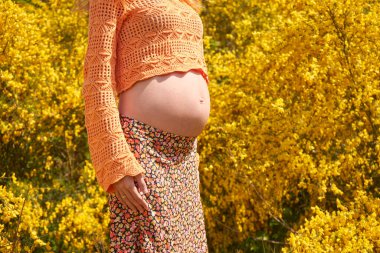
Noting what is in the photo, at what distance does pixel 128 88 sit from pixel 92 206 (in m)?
1.93

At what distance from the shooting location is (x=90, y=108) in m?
2.36

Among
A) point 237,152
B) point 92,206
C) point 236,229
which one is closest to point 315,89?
point 237,152

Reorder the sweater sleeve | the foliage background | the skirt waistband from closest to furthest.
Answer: the sweater sleeve → the skirt waistband → the foliage background

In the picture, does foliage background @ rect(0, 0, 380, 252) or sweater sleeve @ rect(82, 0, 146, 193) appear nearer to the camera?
sweater sleeve @ rect(82, 0, 146, 193)

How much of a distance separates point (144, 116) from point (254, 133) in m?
1.85

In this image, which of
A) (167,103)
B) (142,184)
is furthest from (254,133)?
(142,184)

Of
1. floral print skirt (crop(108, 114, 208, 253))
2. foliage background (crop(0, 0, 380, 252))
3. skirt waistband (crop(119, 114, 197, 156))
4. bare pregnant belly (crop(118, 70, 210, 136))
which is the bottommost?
foliage background (crop(0, 0, 380, 252))

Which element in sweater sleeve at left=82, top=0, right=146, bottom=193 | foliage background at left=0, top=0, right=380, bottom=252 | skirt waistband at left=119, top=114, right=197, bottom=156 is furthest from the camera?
foliage background at left=0, top=0, right=380, bottom=252

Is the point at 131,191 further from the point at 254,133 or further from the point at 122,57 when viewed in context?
the point at 254,133

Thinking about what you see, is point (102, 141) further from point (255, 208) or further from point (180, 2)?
point (255, 208)

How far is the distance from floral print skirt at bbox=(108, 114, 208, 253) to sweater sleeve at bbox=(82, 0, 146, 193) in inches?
2.9

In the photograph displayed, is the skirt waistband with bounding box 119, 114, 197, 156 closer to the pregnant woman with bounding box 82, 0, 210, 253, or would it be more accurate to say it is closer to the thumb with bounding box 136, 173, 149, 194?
the pregnant woman with bounding box 82, 0, 210, 253

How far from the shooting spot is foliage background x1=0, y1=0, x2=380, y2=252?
3928 millimetres

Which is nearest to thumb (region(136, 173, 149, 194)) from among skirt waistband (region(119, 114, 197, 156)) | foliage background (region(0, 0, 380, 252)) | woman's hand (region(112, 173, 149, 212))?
woman's hand (region(112, 173, 149, 212))
